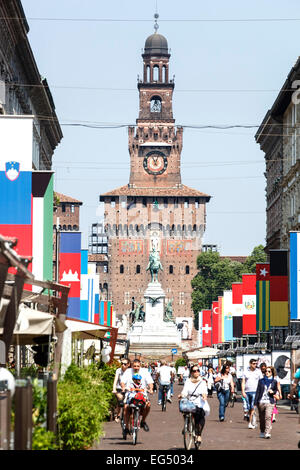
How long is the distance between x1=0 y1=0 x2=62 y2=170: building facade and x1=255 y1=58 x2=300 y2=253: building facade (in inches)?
570

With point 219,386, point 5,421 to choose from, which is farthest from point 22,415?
point 219,386

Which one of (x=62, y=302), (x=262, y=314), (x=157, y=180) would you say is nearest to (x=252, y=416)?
(x=62, y=302)

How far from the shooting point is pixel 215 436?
2403 cm

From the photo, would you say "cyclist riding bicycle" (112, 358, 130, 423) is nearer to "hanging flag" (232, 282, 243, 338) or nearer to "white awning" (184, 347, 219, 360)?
"hanging flag" (232, 282, 243, 338)

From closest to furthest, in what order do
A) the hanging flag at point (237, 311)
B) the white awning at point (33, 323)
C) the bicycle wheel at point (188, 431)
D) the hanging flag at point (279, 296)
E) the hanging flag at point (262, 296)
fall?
the white awning at point (33, 323) < the bicycle wheel at point (188, 431) < the hanging flag at point (279, 296) < the hanging flag at point (262, 296) < the hanging flag at point (237, 311)

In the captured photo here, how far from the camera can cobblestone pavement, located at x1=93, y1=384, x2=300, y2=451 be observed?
68.6 ft

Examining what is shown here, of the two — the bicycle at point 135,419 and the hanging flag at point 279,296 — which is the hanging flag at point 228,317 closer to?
the hanging flag at point 279,296

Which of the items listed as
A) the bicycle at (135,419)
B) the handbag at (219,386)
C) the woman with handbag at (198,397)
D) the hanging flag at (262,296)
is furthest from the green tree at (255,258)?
the woman with handbag at (198,397)

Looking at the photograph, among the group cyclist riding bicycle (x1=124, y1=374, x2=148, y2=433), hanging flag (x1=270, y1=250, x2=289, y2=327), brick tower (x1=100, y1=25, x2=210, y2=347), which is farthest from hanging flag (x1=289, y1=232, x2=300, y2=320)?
brick tower (x1=100, y1=25, x2=210, y2=347)

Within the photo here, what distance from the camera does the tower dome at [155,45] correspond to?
19100 centimetres

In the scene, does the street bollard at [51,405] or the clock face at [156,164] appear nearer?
the street bollard at [51,405]

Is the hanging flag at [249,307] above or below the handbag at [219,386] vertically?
above

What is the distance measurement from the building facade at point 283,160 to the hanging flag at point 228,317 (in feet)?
18.9

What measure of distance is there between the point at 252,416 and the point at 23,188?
24.8 feet
